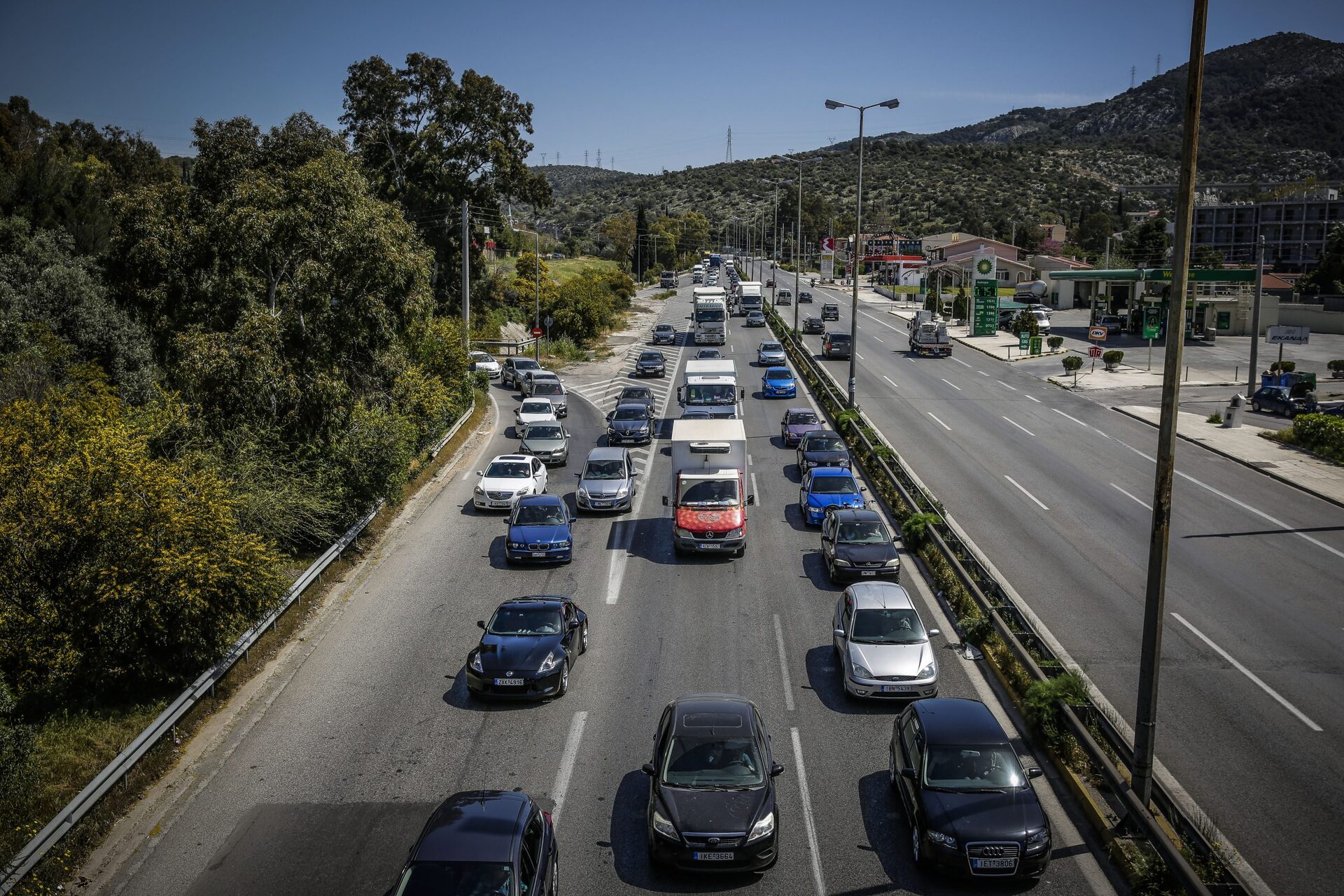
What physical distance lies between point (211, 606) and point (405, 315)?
1334 cm

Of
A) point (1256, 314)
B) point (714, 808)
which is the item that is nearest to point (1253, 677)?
point (714, 808)

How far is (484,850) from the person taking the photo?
32.4ft

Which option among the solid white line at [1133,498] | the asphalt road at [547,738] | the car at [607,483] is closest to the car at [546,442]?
the car at [607,483]

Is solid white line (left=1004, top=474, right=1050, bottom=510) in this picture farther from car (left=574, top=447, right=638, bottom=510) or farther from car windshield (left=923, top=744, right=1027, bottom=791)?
car windshield (left=923, top=744, right=1027, bottom=791)

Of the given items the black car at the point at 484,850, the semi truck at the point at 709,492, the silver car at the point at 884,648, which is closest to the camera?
the black car at the point at 484,850

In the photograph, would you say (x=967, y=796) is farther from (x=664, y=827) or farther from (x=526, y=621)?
(x=526, y=621)

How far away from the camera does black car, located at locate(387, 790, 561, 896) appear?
954 cm

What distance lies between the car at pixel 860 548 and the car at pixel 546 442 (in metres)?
13.1

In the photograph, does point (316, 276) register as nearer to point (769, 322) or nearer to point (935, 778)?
point (935, 778)

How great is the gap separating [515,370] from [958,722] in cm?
4159

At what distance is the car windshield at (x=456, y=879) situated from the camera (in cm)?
944

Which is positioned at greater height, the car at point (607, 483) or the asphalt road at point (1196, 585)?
the car at point (607, 483)

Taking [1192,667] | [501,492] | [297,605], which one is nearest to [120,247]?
[501,492]

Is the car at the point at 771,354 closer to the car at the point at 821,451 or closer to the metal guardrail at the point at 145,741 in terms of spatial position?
the car at the point at 821,451
